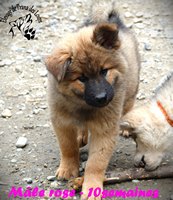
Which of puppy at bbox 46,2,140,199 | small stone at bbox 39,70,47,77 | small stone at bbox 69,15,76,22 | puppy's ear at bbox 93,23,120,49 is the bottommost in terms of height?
small stone at bbox 39,70,47,77

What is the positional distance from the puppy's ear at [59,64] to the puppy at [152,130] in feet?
3.03

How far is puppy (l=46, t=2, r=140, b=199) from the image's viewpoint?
12.7 ft

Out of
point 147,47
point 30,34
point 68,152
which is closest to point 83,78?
point 68,152

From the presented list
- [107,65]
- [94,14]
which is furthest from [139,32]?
[107,65]

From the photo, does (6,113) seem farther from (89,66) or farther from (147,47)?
(147,47)

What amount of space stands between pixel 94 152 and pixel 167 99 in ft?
3.02

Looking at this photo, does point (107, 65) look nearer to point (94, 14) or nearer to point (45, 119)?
point (94, 14)

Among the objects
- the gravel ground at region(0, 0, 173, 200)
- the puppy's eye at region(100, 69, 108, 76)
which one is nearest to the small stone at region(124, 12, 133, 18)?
the gravel ground at region(0, 0, 173, 200)

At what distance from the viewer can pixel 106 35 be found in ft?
13.2

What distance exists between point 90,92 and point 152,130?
3.01ft

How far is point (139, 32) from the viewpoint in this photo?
24.4 feet

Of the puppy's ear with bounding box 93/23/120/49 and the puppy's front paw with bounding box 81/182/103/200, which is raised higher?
the puppy's ear with bounding box 93/23/120/49

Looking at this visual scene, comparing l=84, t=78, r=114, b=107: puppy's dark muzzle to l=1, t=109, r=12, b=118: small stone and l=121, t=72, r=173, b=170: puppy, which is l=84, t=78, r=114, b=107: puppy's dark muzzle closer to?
l=121, t=72, r=173, b=170: puppy

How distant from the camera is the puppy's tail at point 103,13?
5.07m
